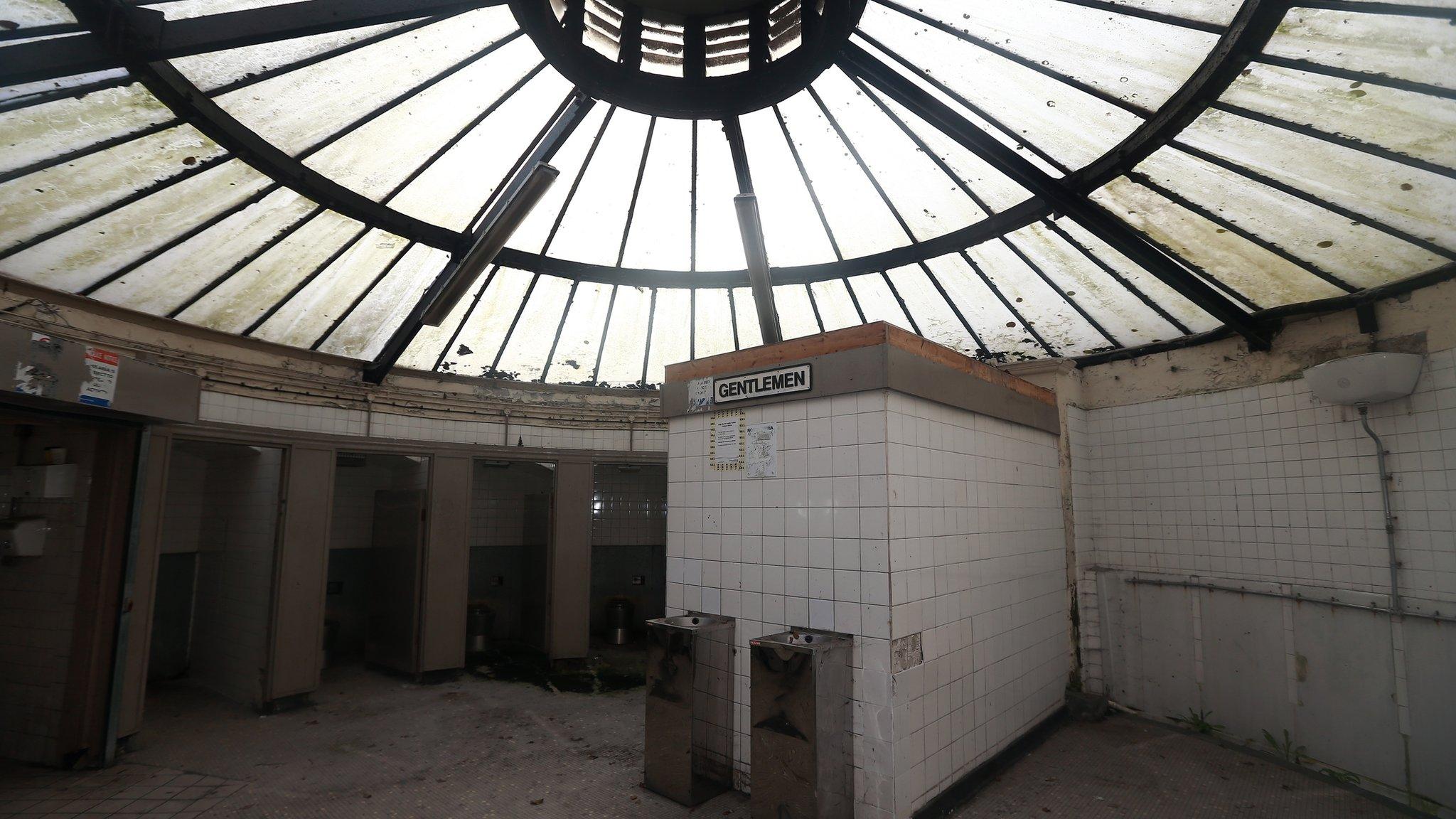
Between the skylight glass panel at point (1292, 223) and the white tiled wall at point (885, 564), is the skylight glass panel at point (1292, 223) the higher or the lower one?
the higher one

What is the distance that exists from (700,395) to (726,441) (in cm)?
39

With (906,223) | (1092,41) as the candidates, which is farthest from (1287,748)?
(1092,41)

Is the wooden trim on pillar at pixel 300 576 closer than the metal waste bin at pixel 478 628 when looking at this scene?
Yes

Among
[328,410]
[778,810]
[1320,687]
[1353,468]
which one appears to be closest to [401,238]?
[328,410]

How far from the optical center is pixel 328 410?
6406 millimetres

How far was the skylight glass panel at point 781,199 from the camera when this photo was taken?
4.97 meters

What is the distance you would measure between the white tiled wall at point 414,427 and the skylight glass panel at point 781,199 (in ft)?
9.64

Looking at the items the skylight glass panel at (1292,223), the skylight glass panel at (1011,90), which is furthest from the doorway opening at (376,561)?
the skylight glass panel at (1292,223)

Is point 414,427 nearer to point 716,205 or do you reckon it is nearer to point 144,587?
point 144,587

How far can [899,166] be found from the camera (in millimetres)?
5051

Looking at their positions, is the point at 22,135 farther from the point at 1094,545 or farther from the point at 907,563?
the point at 1094,545

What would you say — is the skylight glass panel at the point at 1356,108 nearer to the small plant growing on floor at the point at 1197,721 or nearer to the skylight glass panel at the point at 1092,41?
the skylight glass panel at the point at 1092,41

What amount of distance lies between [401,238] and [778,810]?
16.8ft

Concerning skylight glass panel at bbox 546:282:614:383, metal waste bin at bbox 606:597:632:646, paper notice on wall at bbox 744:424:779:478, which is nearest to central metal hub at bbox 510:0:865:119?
paper notice on wall at bbox 744:424:779:478
